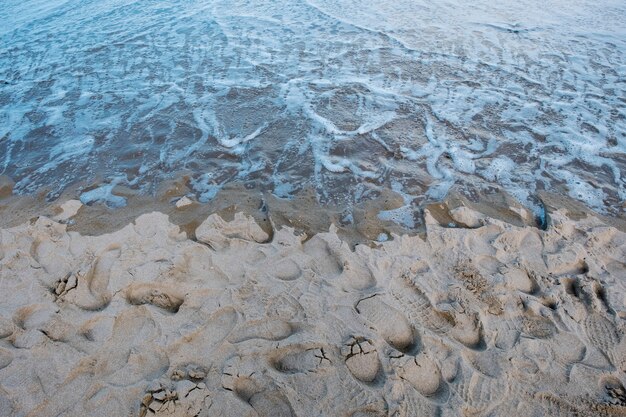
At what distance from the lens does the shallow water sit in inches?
156

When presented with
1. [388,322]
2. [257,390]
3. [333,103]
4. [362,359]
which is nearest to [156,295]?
[257,390]

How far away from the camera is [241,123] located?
4.83 m

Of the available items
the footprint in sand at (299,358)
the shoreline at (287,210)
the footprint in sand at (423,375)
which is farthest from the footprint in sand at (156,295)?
the footprint in sand at (423,375)

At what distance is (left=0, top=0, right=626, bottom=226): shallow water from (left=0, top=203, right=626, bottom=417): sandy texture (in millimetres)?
686

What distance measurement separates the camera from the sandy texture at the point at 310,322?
208cm

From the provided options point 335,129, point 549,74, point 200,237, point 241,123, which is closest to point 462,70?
point 549,74

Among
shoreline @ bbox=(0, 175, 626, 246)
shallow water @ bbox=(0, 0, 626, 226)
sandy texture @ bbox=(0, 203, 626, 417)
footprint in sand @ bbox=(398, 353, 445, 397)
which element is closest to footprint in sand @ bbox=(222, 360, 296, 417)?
sandy texture @ bbox=(0, 203, 626, 417)

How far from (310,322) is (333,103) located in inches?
139

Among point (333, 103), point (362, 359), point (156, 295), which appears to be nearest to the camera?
point (362, 359)

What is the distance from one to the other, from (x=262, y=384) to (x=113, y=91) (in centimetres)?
529

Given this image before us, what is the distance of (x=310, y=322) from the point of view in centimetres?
247

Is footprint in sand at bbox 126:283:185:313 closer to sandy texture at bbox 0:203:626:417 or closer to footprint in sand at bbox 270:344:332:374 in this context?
sandy texture at bbox 0:203:626:417

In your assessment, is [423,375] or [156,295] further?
[156,295]

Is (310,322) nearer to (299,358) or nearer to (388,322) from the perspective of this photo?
(299,358)
